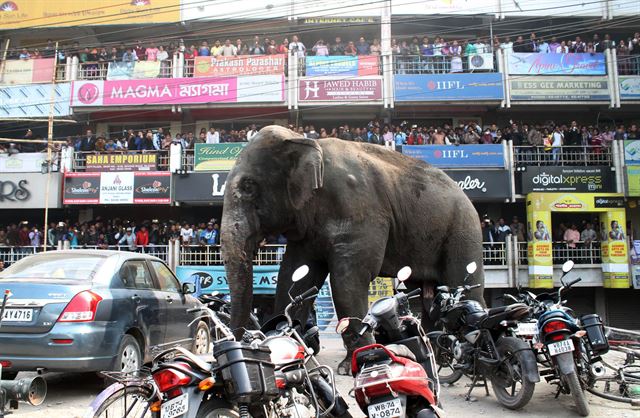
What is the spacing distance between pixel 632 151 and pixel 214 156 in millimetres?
13895

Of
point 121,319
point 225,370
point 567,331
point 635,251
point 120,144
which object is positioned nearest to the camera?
point 225,370

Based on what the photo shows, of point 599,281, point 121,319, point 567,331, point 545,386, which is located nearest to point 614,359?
point 545,386

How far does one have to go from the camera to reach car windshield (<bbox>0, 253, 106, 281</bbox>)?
572 cm

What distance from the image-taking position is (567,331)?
16.3 ft

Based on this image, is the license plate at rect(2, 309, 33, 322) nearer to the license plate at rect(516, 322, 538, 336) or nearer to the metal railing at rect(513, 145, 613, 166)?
the license plate at rect(516, 322, 538, 336)

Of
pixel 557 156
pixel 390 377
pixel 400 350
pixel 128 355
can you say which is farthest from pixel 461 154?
pixel 390 377

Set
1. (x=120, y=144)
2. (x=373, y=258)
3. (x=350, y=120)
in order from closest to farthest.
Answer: (x=373, y=258)
(x=120, y=144)
(x=350, y=120)

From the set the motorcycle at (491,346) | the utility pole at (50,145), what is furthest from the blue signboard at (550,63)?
the motorcycle at (491,346)

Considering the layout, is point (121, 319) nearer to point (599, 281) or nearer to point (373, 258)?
point (373, 258)

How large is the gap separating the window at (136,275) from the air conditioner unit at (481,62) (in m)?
16.6

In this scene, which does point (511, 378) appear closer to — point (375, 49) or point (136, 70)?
point (375, 49)

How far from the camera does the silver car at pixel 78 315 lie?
17.0ft

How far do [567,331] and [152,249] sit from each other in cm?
1510

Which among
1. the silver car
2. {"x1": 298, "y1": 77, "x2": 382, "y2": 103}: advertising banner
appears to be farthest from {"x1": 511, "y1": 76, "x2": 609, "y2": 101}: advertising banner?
the silver car
